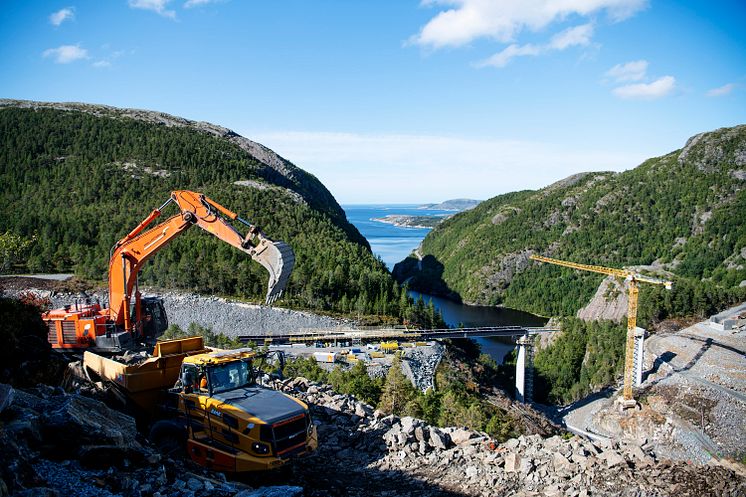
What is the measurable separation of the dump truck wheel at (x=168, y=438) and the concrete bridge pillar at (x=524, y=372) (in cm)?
3379

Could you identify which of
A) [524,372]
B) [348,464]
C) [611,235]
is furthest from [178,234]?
[611,235]

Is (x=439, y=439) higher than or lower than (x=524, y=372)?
higher

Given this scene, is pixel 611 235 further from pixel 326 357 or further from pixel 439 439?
pixel 439 439

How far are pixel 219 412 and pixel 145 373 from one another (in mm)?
3038

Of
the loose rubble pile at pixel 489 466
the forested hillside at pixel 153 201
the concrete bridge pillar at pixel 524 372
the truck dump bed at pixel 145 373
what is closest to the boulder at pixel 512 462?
the loose rubble pile at pixel 489 466

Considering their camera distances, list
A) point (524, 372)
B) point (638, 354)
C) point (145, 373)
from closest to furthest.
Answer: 1. point (145, 373)
2. point (638, 354)
3. point (524, 372)

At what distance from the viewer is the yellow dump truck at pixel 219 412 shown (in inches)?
370

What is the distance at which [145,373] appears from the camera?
11.8 meters

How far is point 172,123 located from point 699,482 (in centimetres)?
9174

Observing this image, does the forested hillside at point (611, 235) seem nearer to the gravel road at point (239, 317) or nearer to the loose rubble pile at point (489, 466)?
the gravel road at point (239, 317)

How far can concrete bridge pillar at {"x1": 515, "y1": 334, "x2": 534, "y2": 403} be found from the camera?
132ft

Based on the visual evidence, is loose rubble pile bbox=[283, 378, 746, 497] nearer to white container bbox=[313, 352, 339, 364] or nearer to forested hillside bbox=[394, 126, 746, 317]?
white container bbox=[313, 352, 339, 364]

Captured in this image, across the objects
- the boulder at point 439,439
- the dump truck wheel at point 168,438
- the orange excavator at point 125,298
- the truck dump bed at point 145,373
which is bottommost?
the boulder at point 439,439

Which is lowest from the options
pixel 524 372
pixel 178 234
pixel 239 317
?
pixel 524 372
